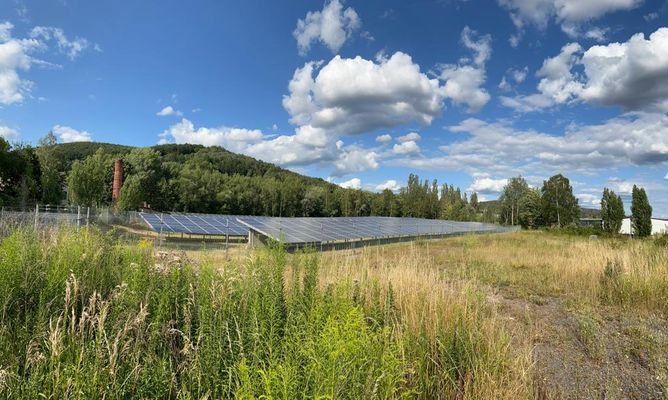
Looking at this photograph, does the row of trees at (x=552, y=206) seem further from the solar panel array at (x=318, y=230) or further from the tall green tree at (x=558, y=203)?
the solar panel array at (x=318, y=230)

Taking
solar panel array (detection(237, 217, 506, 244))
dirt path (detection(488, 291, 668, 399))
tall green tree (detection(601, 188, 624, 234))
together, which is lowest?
dirt path (detection(488, 291, 668, 399))

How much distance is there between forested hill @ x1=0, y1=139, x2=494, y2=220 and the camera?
4372cm

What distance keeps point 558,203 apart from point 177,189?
2516 inches

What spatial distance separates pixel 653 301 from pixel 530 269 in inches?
190

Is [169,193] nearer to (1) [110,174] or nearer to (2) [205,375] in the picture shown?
(1) [110,174]

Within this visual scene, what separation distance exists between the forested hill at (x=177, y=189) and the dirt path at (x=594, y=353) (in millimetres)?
39708

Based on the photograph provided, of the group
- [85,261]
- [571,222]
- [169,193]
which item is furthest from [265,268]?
[571,222]

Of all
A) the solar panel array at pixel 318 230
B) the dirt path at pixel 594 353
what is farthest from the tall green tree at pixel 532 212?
the dirt path at pixel 594 353

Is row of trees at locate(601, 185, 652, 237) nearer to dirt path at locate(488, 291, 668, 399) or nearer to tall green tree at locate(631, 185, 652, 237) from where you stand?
tall green tree at locate(631, 185, 652, 237)

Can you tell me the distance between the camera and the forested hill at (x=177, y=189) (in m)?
43.7

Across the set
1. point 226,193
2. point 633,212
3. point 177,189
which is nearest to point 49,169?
point 177,189

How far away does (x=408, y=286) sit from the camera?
209 inches

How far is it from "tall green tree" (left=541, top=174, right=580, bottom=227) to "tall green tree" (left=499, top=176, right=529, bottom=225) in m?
16.3

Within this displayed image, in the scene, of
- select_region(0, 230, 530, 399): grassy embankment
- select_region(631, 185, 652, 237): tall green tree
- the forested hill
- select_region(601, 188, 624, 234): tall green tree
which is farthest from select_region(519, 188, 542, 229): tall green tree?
select_region(0, 230, 530, 399): grassy embankment
